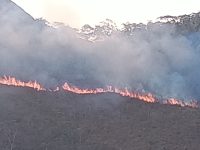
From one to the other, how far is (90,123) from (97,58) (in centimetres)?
2300

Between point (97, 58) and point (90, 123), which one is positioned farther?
point (97, 58)

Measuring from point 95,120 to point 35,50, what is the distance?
67.1ft

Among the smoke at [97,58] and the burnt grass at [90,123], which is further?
the smoke at [97,58]

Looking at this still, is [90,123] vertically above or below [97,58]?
below

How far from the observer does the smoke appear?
37812mm

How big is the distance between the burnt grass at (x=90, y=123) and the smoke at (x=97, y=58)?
14.6m

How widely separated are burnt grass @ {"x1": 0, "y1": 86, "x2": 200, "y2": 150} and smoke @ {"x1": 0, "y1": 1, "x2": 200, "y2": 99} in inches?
576

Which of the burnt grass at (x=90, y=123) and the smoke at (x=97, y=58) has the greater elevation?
the smoke at (x=97, y=58)

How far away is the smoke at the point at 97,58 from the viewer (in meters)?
37.8

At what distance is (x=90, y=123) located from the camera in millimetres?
19609

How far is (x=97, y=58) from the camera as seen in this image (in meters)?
42.4

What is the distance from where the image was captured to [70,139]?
1867cm

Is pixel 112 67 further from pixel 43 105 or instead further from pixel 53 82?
pixel 43 105

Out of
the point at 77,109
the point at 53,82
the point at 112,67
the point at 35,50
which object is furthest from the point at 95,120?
the point at 112,67
